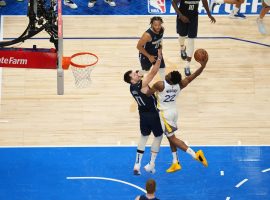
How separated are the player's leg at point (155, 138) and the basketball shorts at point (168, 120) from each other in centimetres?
7

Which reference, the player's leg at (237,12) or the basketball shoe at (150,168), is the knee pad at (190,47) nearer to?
the player's leg at (237,12)

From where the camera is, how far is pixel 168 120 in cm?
1151

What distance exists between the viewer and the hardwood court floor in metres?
13.0

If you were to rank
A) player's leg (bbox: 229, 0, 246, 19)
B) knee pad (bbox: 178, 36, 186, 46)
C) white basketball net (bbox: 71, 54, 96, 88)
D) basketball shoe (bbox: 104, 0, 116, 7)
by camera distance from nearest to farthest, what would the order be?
1. white basketball net (bbox: 71, 54, 96, 88)
2. knee pad (bbox: 178, 36, 186, 46)
3. player's leg (bbox: 229, 0, 246, 19)
4. basketball shoe (bbox: 104, 0, 116, 7)

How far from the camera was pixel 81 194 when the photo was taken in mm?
11523

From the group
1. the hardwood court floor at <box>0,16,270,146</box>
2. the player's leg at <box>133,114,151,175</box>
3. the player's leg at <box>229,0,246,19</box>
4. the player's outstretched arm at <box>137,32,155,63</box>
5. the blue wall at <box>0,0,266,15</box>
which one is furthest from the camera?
the blue wall at <box>0,0,266,15</box>

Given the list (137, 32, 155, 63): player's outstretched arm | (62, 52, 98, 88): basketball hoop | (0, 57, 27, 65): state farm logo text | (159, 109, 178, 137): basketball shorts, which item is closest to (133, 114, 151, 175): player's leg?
(159, 109, 178, 137): basketball shorts

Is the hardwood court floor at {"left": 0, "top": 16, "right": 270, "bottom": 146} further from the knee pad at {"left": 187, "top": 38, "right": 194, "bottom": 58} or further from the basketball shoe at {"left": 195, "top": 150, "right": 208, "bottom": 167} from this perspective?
the basketball shoe at {"left": 195, "top": 150, "right": 208, "bottom": 167}

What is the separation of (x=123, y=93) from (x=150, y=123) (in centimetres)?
277

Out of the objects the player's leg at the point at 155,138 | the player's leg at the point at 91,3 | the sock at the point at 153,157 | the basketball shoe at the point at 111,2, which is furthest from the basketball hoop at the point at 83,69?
the basketball shoe at the point at 111,2

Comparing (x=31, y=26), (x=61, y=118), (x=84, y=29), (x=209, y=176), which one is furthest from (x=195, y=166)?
(x=84, y=29)

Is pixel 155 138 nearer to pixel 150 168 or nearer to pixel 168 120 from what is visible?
pixel 168 120

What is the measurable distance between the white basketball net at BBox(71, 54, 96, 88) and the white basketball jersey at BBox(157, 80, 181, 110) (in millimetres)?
1387

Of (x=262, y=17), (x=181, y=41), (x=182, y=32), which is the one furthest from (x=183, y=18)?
(x=262, y=17)
